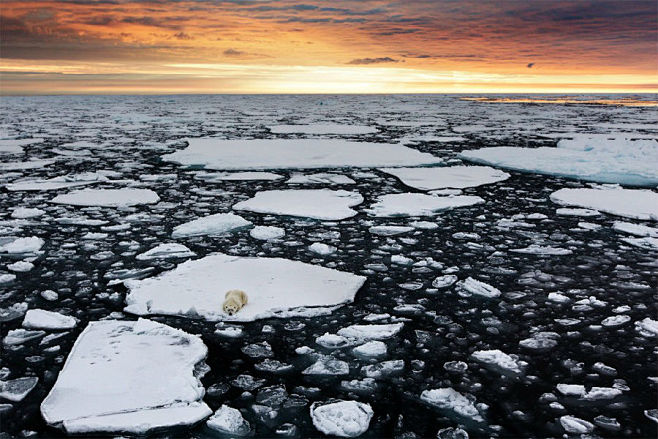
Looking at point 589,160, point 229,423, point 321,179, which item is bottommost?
point 229,423

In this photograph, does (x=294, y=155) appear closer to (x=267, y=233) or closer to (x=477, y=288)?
(x=267, y=233)

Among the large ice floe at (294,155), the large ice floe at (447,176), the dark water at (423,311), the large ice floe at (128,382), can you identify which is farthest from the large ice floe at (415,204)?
the large ice floe at (128,382)

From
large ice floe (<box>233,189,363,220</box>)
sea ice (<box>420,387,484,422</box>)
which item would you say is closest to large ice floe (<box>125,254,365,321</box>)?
sea ice (<box>420,387,484,422</box>)

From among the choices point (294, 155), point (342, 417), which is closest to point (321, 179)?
point (294, 155)

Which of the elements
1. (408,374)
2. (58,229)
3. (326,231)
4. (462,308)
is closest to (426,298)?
(462,308)

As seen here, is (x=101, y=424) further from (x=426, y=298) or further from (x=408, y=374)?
(x=426, y=298)

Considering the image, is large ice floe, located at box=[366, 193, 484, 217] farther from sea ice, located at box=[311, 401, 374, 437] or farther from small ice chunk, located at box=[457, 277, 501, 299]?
sea ice, located at box=[311, 401, 374, 437]

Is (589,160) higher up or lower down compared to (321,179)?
higher up
